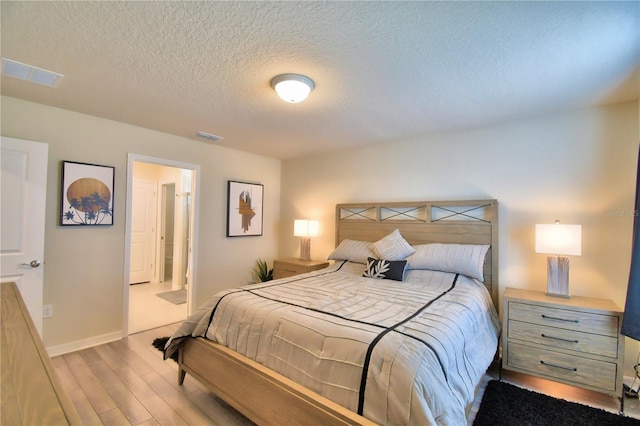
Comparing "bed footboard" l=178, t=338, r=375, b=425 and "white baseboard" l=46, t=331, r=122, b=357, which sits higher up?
"bed footboard" l=178, t=338, r=375, b=425

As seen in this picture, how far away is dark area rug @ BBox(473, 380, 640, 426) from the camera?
2002 millimetres

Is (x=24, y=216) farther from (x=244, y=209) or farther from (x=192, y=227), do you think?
(x=244, y=209)

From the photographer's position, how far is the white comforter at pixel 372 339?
1.38 meters

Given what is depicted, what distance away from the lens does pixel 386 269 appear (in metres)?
3.10

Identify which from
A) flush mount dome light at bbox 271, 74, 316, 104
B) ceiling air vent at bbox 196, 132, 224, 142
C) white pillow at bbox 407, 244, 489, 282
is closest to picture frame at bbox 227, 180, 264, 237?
ceiling air vent at bbox 196, 132, 224, 142

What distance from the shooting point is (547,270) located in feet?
8.86

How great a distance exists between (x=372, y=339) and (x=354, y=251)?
2.21m

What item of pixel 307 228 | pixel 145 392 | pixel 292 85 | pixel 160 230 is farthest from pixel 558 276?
pixel 160 230

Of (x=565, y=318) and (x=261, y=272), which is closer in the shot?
(x=565, y=318)

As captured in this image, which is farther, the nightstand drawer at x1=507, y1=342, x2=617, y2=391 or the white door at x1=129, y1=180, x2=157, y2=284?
the white door at x1=129, y1=180, x2=157, y2=284

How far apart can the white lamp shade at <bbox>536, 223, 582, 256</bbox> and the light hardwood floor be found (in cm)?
116

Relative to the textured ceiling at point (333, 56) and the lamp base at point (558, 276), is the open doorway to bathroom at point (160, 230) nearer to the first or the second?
the textured ceiling at point (333, 56)

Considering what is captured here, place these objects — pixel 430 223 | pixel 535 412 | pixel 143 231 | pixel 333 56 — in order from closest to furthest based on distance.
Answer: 1. pixel 333 56
2. pixel 535 412
3. pixel 430 223
4. pixel 143 231

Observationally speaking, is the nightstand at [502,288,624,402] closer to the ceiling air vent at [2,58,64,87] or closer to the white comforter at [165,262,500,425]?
the white comforter at [165,262,500,425]
